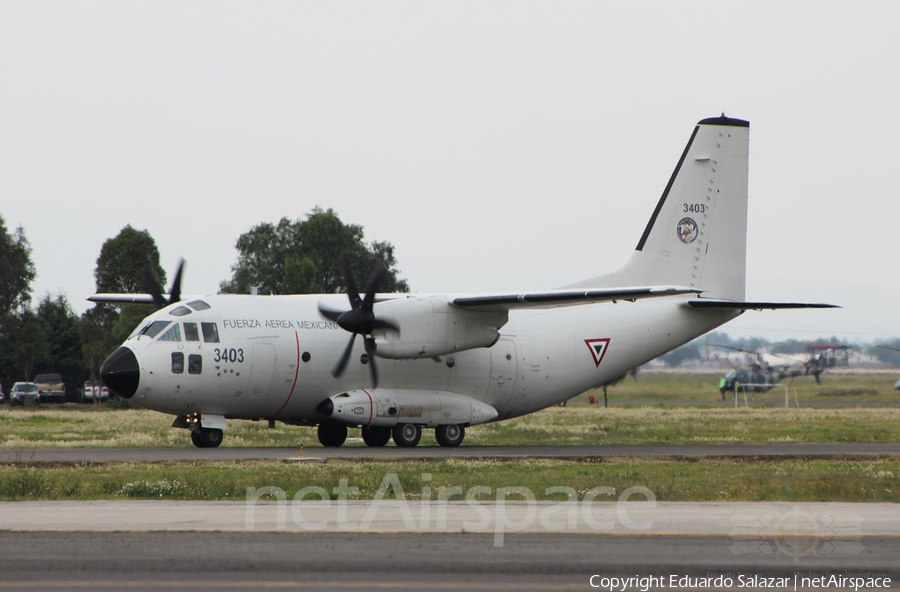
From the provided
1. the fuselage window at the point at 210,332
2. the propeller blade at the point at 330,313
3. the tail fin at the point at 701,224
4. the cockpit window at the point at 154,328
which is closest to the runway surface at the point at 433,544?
the cockpit window at the point at 154,328

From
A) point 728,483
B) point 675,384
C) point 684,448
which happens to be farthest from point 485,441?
point 675,384

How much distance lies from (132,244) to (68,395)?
16.4m

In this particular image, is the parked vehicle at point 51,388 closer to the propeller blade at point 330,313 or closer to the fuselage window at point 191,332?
the propeller blade at point 330,313

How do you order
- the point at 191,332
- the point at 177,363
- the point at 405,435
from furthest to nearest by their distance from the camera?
the point at 405,435 < the point at 191,332 < the point at 177,363

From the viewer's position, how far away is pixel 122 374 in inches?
971

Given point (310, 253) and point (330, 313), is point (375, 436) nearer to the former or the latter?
point (330, 313)

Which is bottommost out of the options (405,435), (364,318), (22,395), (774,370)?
(22,395)

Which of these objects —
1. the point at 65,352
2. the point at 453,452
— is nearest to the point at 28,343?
the point at 65,352

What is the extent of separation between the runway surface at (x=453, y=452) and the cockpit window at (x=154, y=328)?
279cm

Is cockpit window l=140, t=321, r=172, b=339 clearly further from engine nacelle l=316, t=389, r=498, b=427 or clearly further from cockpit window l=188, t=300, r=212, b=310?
engine nacelle l=316, t=389, r=498, b=427

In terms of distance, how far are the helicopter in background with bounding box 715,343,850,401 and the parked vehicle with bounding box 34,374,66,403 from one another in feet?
157

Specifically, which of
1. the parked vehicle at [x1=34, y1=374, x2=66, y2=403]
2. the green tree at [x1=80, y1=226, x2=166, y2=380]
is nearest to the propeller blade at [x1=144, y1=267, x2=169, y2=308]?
the green tree at [x1=80, y1=226, x2=166, y2=380]

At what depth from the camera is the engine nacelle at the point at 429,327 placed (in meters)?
26.4

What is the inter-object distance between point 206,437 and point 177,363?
2.25 m
